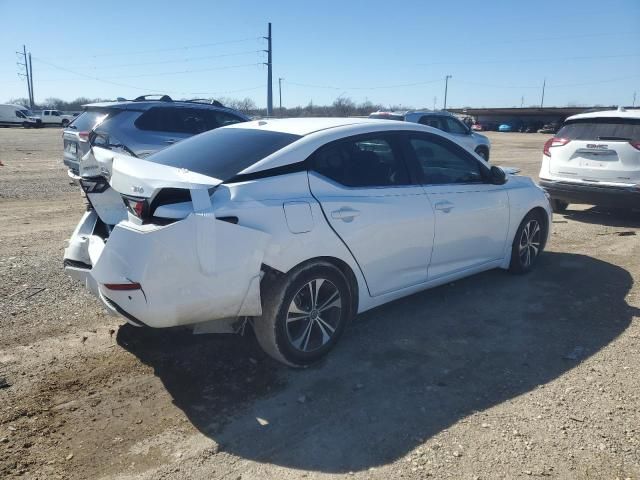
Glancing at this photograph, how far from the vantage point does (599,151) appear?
782cm

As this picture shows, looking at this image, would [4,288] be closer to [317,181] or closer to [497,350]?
[317,181]

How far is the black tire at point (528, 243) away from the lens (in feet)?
17.9

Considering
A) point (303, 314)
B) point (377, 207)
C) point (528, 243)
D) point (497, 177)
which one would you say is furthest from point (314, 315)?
point (528, 243)

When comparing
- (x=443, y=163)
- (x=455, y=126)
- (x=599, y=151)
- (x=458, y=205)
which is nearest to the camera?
(x=458, y=205)

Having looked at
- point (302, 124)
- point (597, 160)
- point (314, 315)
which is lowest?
point (314, 315)

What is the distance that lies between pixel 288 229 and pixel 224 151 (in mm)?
874

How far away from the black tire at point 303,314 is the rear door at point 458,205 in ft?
3.59

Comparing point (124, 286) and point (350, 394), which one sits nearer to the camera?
point (124, 286)

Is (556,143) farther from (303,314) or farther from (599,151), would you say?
(303,314)

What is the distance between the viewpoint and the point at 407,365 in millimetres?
3725

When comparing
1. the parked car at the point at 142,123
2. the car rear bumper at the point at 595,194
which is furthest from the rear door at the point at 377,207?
the parked car at the point at 142,123

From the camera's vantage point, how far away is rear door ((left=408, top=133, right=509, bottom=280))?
175 inches

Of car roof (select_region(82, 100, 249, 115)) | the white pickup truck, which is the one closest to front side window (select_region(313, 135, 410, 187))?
car roof (select_region(82, 100, 249, 115))

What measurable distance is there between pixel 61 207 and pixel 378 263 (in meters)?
6.92
